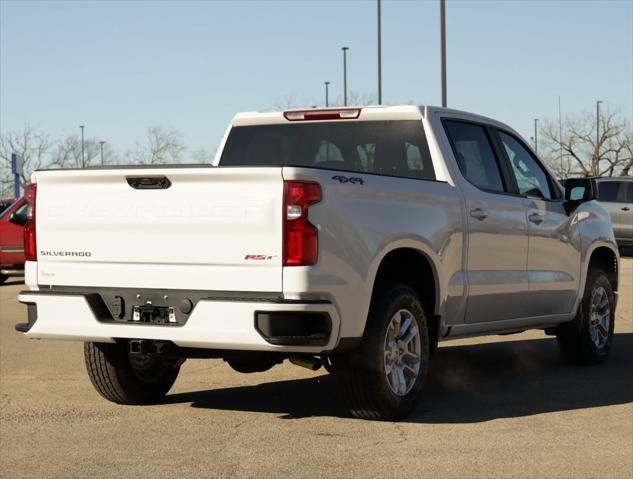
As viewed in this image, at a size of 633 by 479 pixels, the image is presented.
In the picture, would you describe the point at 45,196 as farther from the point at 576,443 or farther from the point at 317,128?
the point at 576,443

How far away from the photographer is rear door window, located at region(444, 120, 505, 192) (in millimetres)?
8609

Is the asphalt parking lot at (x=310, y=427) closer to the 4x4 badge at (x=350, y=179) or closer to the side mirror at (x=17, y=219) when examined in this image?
the 4x4 badge at (x=350, y=179)

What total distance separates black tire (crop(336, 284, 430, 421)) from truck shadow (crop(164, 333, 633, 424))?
0.72 feet

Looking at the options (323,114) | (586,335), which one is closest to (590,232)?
(586,335)

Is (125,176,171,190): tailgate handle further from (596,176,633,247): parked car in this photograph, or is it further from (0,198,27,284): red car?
(596,176,633,247): parked car

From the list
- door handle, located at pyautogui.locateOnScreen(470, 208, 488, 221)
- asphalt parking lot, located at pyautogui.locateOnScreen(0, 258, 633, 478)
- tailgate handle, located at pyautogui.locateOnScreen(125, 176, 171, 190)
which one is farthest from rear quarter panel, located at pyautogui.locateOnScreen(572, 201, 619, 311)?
tailgate handle, located at pyautogui.locateOnScreen(125, 176, 171, 190)

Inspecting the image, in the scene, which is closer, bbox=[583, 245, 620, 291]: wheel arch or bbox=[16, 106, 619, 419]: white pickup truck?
bbox=[16, 106, 619, 419]: white pickup truck

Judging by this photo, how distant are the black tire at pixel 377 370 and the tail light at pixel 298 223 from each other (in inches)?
29.9

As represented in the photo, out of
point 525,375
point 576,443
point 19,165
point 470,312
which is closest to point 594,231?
point 525,375

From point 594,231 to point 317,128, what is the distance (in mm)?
2917

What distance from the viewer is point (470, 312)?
8.45 metres

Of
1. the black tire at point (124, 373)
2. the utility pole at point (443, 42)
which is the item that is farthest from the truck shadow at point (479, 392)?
the utility pole at point (443, 42)

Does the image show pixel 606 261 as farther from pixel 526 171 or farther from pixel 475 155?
pixel 475 155

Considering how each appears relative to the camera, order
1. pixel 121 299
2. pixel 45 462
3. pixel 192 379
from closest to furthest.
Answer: pixel 45 462, pixel 121 299, pixel 192 379
